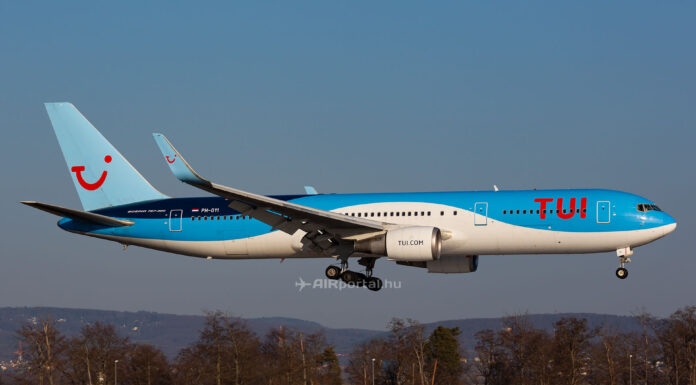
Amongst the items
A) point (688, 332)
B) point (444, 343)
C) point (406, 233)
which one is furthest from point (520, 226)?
point (444, 343)

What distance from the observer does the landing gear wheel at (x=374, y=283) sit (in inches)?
2249

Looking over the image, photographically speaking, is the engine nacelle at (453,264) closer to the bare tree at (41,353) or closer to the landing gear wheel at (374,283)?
the landing gear wheel at (374,283)

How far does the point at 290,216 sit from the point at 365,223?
12.3 ft

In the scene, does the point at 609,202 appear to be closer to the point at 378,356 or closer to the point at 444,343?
the point at 378,356

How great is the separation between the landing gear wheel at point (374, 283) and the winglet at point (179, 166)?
14.6 metres

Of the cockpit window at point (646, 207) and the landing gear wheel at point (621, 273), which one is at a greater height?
the cockpit window at point (646, 207)

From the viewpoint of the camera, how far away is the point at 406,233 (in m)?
51.5

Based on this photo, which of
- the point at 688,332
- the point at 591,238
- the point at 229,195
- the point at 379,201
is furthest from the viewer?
the point at 688,332

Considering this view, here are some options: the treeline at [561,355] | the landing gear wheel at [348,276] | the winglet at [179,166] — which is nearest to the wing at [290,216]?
the winglet at [179,166]

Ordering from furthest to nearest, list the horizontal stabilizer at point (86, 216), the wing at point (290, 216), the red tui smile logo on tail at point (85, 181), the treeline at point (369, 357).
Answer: the treeline at point (369, 357) → the red tui smile logo on tail at point (85, 181) → the horizontal stabilizer at point (86, 216) → the wing at point (290, 216)

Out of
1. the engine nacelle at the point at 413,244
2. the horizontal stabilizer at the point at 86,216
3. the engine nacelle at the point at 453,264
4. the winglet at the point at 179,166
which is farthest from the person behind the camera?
the engine nacelle at the point at 453,264

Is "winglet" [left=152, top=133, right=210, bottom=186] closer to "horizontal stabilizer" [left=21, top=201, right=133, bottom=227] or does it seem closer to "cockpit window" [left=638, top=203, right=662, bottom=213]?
"horizontal stabilizer" [left=21, top=201, right=133, bottom=227]

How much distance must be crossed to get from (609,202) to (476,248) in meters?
6.94

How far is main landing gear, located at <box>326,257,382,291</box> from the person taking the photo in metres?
55.7
